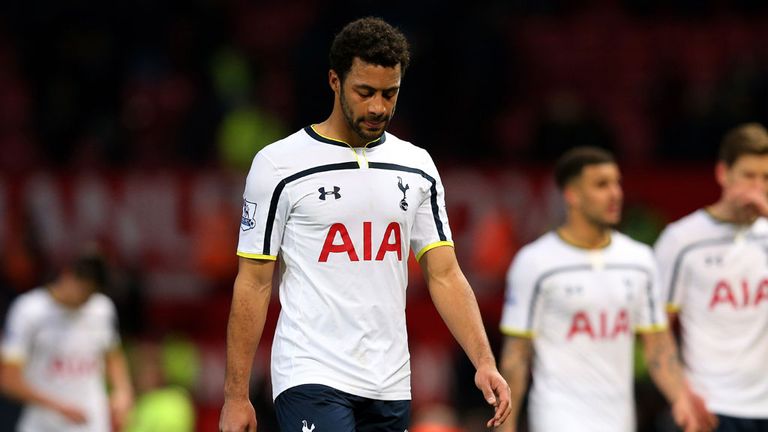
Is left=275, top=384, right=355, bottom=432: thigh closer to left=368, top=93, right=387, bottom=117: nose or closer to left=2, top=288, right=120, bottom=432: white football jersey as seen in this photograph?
left=368, top=93, right=387, bottom=117: nose

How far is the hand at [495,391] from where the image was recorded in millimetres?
5719

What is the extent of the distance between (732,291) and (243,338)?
3290 millimetres

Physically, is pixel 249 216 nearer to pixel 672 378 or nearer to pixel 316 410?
pixel 316 410

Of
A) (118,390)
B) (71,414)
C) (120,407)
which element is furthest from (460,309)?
(118,390)

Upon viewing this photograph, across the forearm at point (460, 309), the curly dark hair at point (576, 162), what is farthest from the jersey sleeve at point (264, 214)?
the curly dark hair at point (576, 162)

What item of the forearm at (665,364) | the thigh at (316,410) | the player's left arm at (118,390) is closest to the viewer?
the thigh at (316,410)

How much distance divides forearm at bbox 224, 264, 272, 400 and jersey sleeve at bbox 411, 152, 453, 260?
0.69 metres

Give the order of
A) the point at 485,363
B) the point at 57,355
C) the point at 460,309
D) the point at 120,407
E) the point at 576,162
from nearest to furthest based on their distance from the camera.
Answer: the point at 485,363, the point at 460,309, the point at 576,162, the point at 120,407, the point at 57,355

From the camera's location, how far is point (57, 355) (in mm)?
10828

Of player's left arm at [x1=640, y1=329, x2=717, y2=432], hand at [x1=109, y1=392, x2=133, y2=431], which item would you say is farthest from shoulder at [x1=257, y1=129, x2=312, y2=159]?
hand at [x1=109, y1=392, x2=133, y2=431]

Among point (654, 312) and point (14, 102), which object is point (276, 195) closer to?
point (654, 312)

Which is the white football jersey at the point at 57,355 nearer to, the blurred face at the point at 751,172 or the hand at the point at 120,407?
the hand at the point at 120,407

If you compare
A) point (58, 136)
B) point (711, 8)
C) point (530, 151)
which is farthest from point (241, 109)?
point (711, 8)

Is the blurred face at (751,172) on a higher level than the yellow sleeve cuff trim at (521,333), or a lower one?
higher
